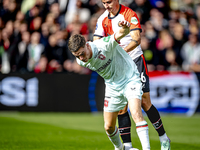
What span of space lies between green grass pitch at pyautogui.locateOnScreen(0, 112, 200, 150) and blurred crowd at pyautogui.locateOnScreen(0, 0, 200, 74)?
1846 mm

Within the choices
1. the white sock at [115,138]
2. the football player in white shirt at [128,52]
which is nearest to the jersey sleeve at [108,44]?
the football player in white shirt at [128,52]

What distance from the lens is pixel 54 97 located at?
43.3ft

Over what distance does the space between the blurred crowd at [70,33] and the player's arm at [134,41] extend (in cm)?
676

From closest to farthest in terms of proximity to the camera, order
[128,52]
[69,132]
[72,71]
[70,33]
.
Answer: [128,52], [69,132], [72,71], [70,33]

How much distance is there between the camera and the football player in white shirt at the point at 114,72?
210 inches

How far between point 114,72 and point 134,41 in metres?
0.77

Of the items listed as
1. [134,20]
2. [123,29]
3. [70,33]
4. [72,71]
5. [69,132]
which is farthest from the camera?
[70,33]

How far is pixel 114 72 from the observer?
579cm

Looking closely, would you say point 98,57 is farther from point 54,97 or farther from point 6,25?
point 6,25

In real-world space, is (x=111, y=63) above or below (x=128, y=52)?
below

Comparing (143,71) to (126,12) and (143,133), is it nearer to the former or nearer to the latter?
(126,12)

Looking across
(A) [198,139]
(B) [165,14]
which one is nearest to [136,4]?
(B) [165,14]

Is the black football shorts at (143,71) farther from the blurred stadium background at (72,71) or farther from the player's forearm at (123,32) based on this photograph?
the blurred stadium background at (72,71)

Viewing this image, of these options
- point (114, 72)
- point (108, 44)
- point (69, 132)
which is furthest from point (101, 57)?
point (69, 132)
